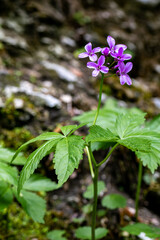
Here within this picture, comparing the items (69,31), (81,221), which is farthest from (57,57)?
(81,221)

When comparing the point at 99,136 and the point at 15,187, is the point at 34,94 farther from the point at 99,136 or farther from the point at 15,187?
the point at 99,136

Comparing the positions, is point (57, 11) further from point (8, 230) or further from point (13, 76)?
point (8, 230)

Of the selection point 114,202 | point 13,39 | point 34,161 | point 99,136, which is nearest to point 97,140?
point 99,136

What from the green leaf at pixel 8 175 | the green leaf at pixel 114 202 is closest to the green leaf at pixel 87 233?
the green leaf at pixel 114 202

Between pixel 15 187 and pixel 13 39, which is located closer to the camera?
pixel 15 187

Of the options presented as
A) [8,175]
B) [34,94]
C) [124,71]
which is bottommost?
[8,175]

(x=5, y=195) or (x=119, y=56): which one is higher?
(x=119, y=56)

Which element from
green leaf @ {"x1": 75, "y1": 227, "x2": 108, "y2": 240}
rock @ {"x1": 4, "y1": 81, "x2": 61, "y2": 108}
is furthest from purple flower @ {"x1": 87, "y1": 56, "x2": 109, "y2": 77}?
rock @ {"x1": 4, "y1": 81, "x2": 61, "y2": 108}

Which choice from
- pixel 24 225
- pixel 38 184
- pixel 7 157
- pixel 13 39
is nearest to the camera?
pixel 7 157
